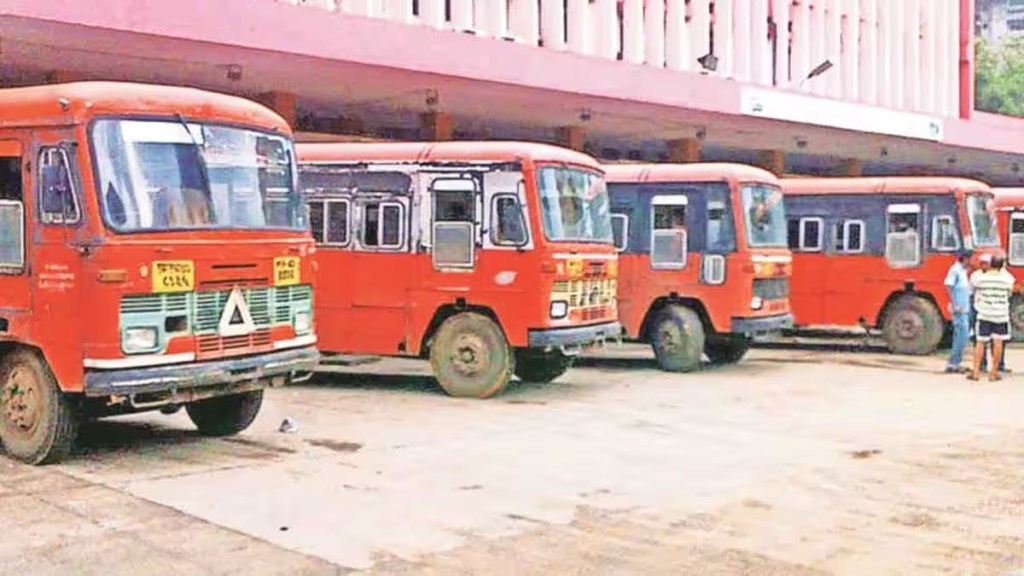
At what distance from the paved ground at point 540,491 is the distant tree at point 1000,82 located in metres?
57.7

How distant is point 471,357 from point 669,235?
4.14 m

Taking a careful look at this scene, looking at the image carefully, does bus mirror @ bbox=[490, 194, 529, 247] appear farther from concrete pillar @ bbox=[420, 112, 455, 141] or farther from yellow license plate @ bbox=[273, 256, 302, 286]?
concrete pillar @ bbox=[420, 112, 455, 141]

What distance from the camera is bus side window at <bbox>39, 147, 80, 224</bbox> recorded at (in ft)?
28.6

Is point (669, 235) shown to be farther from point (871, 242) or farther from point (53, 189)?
point (53, 189)

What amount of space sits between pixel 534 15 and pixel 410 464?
15.8 m

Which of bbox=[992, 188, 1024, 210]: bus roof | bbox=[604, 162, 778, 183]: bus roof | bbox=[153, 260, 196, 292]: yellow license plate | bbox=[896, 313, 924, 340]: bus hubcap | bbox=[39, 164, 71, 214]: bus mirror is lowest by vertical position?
bbox=[896, 313, 924, 340]: bus hubcap

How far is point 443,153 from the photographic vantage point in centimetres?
1327

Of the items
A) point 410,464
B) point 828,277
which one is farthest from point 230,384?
point 828,277

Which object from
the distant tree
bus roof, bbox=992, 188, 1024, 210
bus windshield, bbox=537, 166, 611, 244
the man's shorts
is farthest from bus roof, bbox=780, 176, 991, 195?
the distant tree

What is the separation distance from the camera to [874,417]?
12320 millimetres

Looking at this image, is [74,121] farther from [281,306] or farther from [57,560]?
[57,560]

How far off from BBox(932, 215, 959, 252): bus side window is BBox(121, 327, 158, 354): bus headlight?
12926 millimetres

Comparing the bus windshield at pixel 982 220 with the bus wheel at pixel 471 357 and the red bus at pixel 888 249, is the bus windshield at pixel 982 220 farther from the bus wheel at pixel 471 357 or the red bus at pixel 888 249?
the bus wheel at pixel 471 357

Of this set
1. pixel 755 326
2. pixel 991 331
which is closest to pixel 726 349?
pixel 755 326
